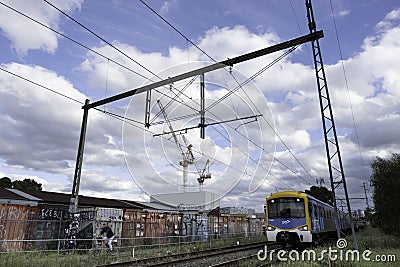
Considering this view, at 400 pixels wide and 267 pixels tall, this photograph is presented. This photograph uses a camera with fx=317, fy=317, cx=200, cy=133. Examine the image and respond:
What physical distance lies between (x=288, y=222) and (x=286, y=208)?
0.84 metres

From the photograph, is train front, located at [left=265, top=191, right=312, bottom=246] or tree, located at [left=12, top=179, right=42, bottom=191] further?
tree, located at [left=12, top=179, right=42, bottom=191]

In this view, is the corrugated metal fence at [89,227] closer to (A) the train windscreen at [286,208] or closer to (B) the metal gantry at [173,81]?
(B) the metal gantry at [173,81]

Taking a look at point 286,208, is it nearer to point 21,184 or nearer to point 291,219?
point 291,219

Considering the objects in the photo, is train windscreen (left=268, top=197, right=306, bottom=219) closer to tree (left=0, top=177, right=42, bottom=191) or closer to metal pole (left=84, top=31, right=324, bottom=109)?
metal pole (left=84, top=31, right=324, bottom=109)

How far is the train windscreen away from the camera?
1798 centimetres

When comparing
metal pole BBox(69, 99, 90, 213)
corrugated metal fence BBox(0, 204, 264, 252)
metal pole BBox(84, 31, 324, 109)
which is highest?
metal pole BBox(84, 31, 324, 109)

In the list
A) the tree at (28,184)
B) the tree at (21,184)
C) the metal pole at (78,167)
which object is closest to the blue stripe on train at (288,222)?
the metal pole at (78,167)

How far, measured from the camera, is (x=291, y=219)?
17.9 meters

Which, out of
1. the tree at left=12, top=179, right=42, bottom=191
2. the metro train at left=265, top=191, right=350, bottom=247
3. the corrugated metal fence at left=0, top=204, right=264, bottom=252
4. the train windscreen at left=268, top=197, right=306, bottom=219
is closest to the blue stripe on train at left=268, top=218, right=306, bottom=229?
the metro train at left=265, top=191, right=350, bottom=247

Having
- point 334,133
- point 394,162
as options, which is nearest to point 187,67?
point 334,133

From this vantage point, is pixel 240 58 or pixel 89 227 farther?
pixel 89 227

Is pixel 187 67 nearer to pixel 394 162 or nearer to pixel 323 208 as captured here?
pixel 394 162

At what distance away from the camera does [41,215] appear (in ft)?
68.1

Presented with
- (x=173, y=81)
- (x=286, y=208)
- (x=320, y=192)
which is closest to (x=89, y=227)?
(x=173, y=81)
